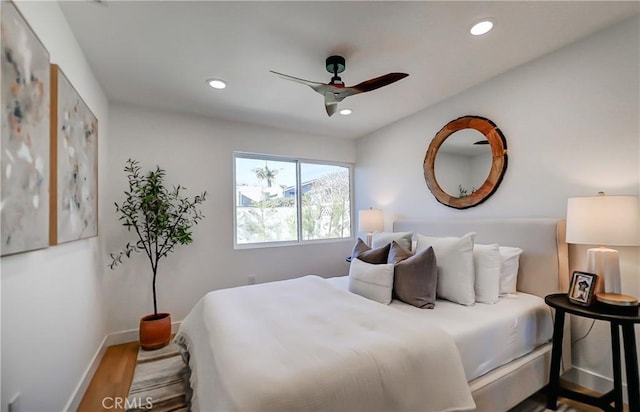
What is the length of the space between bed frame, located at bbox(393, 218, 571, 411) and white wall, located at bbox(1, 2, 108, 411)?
2241 mm

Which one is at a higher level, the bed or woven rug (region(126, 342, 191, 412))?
the bed

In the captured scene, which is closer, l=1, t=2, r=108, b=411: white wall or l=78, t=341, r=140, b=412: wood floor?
l=1, t=2, r=108, b=411: white wall

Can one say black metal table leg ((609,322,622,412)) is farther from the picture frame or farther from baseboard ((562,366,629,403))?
baseboard ((562,366,629,403))

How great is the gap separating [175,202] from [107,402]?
1.94 metres

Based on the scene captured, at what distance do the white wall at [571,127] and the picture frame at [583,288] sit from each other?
0.39m

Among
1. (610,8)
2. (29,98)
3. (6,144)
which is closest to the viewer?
(6,144)

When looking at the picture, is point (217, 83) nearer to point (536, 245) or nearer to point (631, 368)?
point (536, 245)

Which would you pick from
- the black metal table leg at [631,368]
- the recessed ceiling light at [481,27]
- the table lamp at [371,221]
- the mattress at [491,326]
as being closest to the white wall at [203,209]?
the table lamp at [371,221]

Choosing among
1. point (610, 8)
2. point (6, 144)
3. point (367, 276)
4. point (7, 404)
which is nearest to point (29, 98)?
point (6, 144)

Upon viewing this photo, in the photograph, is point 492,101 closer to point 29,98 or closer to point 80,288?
point 29,98

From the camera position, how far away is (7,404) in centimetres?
110

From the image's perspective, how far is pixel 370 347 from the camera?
4.33 feet

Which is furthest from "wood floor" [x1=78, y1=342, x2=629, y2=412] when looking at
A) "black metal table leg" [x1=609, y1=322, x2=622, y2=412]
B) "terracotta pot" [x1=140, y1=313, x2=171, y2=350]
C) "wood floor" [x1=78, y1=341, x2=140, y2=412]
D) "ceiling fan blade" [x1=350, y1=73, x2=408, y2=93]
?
"ceiling fan blade" [x1=350, y1=73, x2=408, y2=93]

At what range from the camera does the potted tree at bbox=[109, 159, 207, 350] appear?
2.75 metres
